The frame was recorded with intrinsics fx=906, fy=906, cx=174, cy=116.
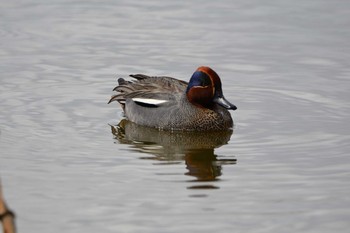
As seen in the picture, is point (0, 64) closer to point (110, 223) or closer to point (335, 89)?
point (335, 89)

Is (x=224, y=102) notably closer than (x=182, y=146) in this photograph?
No

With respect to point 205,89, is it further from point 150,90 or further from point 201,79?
point 150,90

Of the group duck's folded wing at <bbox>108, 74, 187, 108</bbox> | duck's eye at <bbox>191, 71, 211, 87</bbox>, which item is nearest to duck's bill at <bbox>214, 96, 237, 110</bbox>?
duck's eye at <bbox>191, 71, 211, 87</bbox>

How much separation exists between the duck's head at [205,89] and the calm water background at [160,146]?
57 centimetres

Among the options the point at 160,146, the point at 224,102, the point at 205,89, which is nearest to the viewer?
the point at 160,146

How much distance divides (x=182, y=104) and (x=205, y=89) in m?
0.43

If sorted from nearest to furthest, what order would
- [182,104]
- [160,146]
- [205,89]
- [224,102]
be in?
[160,146], [224,102], [205,89], [182,104]

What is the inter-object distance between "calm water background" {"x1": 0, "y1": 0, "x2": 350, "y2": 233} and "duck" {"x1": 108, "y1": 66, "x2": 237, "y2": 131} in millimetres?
390

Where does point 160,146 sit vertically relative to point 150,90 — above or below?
below

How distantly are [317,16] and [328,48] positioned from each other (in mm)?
1829

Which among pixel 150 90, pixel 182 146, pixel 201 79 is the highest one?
pixel 201 79

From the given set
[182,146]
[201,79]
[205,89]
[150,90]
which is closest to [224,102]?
[205,89]

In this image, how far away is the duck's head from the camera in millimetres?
12391

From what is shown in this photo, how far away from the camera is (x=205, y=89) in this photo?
12484 mm
